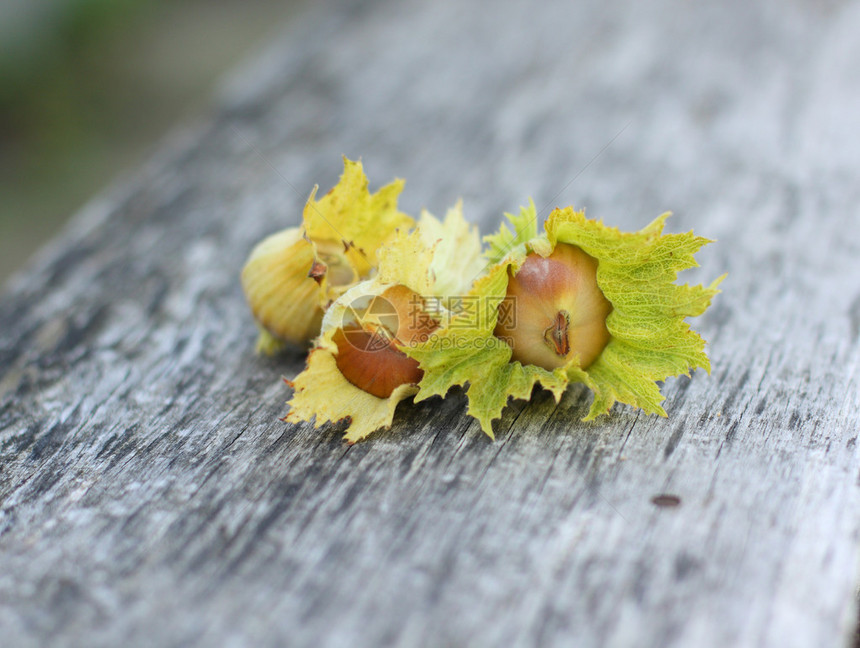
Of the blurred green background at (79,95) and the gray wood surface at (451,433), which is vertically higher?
the blurred green background at (79,95)

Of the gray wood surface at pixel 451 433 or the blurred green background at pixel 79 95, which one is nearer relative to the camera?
the gray wood surface at pixel 451 433

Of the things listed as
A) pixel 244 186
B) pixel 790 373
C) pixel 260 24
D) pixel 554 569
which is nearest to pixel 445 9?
pixel 244 186

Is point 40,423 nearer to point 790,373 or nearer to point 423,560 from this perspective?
point 423,560

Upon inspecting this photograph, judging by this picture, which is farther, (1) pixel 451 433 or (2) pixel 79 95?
(2) pixel 79 95

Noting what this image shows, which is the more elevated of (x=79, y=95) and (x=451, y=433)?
(x=79, y=95)
